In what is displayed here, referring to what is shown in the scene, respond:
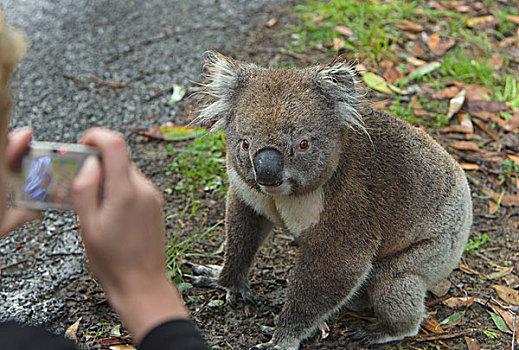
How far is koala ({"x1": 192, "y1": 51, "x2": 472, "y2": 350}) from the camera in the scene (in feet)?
8.08

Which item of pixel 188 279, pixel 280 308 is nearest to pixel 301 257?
pixel 280 308

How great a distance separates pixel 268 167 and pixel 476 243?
6.26ft

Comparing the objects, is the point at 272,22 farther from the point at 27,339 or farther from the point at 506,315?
the point at 27,339

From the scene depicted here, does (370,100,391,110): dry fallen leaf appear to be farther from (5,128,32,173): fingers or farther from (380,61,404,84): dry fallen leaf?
(5,128,32,173): fingers

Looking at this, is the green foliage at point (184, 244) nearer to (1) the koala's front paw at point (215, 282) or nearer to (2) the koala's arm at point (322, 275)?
(1) the koala's front paw at point (215, 282)

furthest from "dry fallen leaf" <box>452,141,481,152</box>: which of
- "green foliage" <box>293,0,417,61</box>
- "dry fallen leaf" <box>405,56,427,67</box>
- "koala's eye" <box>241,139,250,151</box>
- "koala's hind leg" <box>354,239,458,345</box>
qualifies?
"koala's eye" <box>241,139,250,151</box>

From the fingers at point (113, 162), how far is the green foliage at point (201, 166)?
2512mm

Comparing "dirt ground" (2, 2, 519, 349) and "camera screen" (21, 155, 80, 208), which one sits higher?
"camera screen" (21, 155, 80, 208)

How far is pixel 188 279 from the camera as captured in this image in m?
3.21

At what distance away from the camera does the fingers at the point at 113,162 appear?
3.92 ft

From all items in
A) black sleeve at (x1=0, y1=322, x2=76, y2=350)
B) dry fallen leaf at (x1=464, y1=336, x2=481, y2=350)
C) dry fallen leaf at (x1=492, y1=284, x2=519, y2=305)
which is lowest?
dry fallen leaf at (x1=492, y1=284, x2=519, y2=305)

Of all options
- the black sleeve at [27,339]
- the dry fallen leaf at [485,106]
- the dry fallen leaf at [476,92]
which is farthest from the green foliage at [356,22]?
the black sleeve at [27,339]

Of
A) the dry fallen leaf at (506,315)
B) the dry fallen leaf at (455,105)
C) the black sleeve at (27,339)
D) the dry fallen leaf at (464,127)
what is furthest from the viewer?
the dry fallen leaf at (455,105)

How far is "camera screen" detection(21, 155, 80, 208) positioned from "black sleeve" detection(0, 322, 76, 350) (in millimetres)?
310
